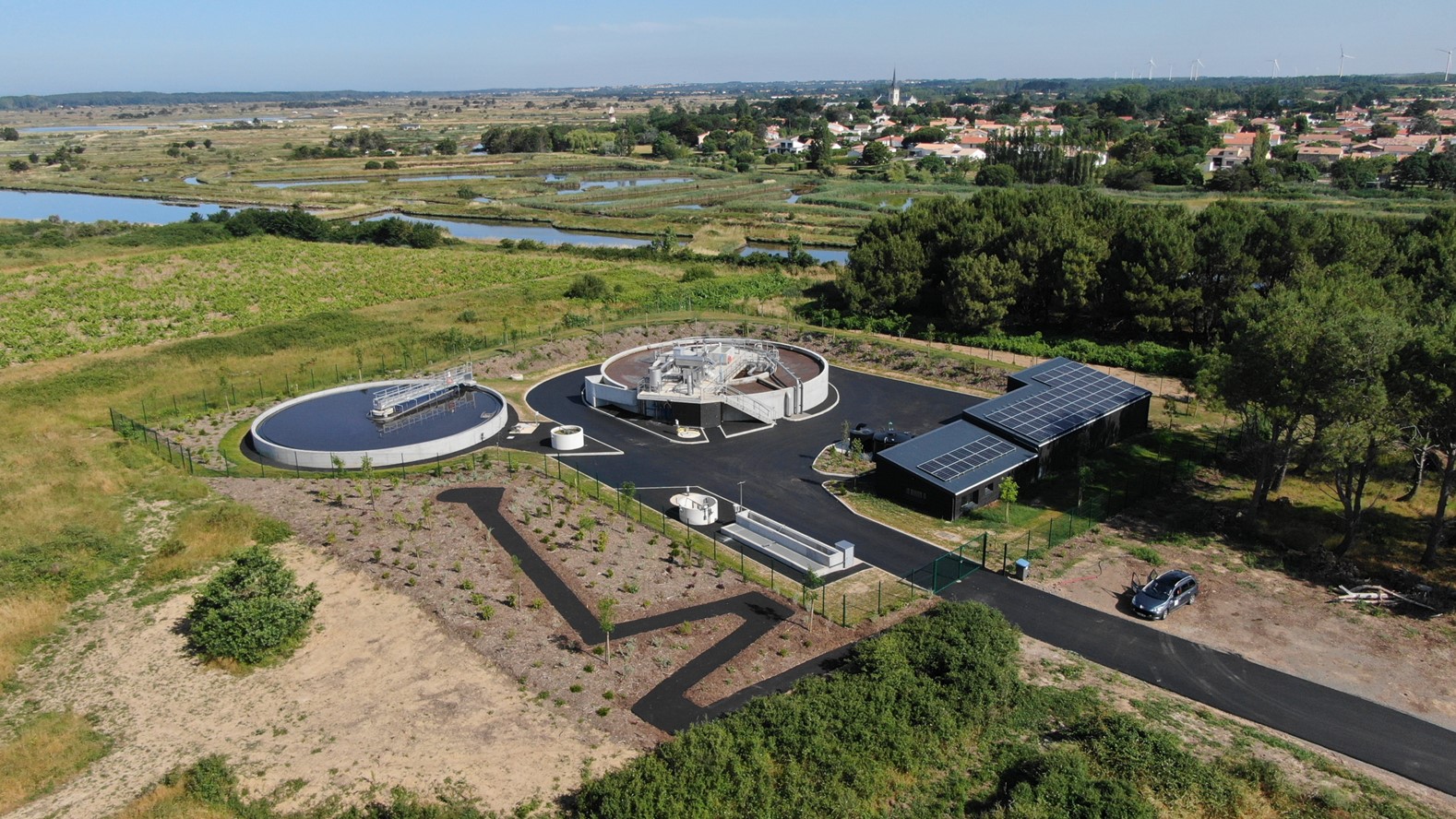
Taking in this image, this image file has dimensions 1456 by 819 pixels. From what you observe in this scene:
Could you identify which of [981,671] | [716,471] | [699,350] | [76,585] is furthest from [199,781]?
[699,350]

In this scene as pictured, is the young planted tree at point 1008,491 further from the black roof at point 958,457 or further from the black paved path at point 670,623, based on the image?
the black paved path at point 670,623

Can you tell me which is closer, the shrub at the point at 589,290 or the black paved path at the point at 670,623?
the black paved path at the point at 670,623

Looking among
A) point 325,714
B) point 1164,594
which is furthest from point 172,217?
point 1164,594

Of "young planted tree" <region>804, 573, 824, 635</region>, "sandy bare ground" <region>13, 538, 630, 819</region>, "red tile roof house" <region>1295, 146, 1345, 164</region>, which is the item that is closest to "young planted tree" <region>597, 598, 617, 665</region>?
"sandy bare ground" <region>13, 538, 630, 819</region>

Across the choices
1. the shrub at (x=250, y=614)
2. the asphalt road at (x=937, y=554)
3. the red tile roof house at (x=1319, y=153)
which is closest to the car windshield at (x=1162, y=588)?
the asphalt road at (x=937, y=554)

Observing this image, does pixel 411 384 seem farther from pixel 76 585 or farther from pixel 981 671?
pixel 981 671

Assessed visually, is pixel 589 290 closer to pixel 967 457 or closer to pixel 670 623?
pixel 967 457
